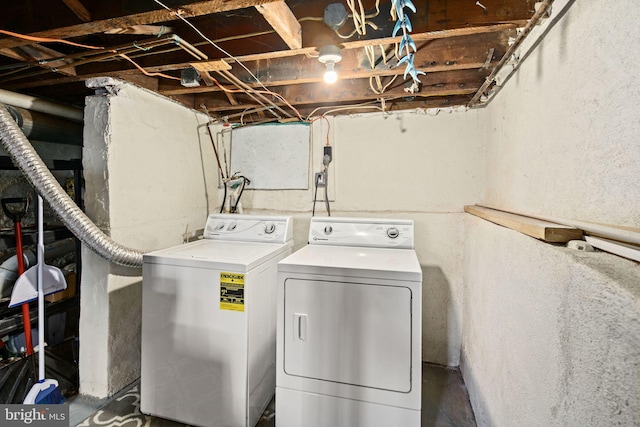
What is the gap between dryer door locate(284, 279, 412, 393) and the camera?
1.35 metres

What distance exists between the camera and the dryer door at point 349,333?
135 cm

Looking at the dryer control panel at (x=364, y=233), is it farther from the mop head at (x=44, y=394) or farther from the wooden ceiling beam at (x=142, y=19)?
the mop head at (x=44, y=394)

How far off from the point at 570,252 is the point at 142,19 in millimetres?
1643

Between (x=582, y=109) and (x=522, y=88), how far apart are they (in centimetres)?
61

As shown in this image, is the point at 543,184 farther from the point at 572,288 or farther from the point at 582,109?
the point at 572,288

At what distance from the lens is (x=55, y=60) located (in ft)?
4.95

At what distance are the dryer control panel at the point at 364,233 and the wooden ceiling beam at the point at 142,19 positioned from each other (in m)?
1.44

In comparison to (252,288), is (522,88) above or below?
above

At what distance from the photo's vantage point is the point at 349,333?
1.39 m

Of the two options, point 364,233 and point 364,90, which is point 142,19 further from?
point 364,233

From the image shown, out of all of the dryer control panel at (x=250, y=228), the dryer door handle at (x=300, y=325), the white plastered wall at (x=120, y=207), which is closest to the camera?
the dryer door handle at (x=300, y=325)

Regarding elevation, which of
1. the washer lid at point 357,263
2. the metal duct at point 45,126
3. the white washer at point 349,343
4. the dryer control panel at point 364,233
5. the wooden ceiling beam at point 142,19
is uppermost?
the wooden ceiling beam at point 142,19

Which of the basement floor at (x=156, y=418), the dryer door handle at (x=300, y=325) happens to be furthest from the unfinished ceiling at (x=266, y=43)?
the basement floor at (x=156, y=418)

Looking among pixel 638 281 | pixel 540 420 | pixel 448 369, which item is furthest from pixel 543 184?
pixel 448 369
